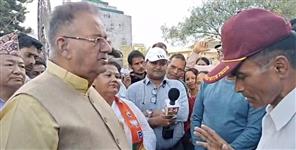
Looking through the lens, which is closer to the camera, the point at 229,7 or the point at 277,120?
the point at 277,120

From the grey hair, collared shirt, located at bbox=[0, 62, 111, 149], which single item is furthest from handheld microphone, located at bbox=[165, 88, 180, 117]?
collared shirt, located at bbox=[0, 62, 111, 149]

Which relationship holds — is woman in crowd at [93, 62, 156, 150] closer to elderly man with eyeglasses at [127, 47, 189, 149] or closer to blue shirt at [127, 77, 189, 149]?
elderly man with eyeglasses at [127, 47, 189, 149]

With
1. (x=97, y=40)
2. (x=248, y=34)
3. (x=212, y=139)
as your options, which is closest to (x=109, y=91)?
(x=97, y=40)

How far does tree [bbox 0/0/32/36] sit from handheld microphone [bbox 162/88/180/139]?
56.1 feet

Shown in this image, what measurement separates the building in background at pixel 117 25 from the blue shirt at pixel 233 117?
2277 millimetres

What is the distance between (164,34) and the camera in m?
25.0

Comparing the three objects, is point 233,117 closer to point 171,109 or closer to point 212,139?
point 171,109

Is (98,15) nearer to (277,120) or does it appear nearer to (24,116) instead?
(24,116)

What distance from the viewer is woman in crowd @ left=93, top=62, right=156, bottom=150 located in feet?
11.8

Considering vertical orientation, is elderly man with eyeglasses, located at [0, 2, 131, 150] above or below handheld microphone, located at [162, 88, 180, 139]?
above

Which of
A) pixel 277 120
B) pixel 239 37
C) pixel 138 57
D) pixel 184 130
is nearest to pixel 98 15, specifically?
pixel 239 37

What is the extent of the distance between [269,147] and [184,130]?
282 centimetres

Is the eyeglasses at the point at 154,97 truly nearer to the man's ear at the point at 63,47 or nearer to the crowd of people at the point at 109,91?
the crowd of people at the point at 109,91

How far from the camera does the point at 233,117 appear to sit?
3.56m
